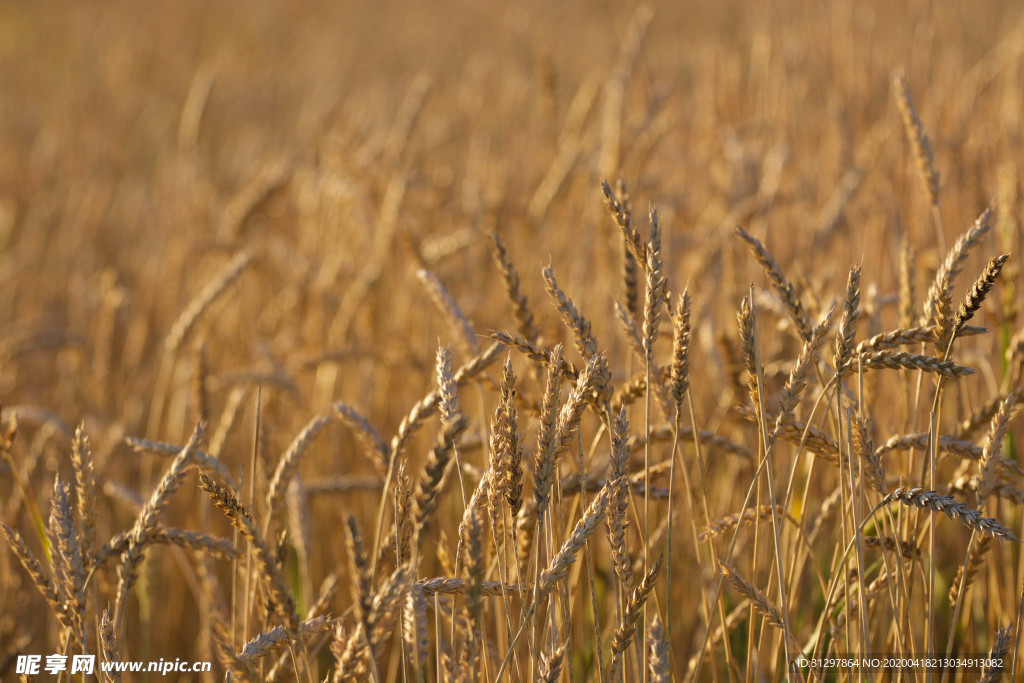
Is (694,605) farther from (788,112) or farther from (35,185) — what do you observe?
(35,185)

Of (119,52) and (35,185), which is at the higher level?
(119,52)

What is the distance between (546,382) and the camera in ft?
4.17

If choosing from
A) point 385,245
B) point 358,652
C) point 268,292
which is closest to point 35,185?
point 268,292

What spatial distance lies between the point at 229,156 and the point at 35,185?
5.41ft

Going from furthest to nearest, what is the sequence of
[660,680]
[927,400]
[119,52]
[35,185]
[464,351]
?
[119,52] < [35,185] < [927,400] < [464,351] < [660,680]

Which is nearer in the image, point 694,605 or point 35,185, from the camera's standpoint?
point 694,605

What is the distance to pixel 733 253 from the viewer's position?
171 centimetres

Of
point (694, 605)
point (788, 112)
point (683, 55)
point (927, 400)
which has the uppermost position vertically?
point (683, 55)

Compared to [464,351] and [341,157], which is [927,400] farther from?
[341,157]

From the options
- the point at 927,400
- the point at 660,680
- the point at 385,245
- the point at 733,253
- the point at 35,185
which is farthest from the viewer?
the point at 35,185

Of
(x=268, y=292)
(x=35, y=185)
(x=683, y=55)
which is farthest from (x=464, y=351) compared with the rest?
(x=683, y=55)

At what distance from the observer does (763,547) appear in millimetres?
1741

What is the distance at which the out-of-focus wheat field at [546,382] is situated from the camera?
960 millimetres

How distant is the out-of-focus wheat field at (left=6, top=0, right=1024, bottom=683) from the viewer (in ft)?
3.15
